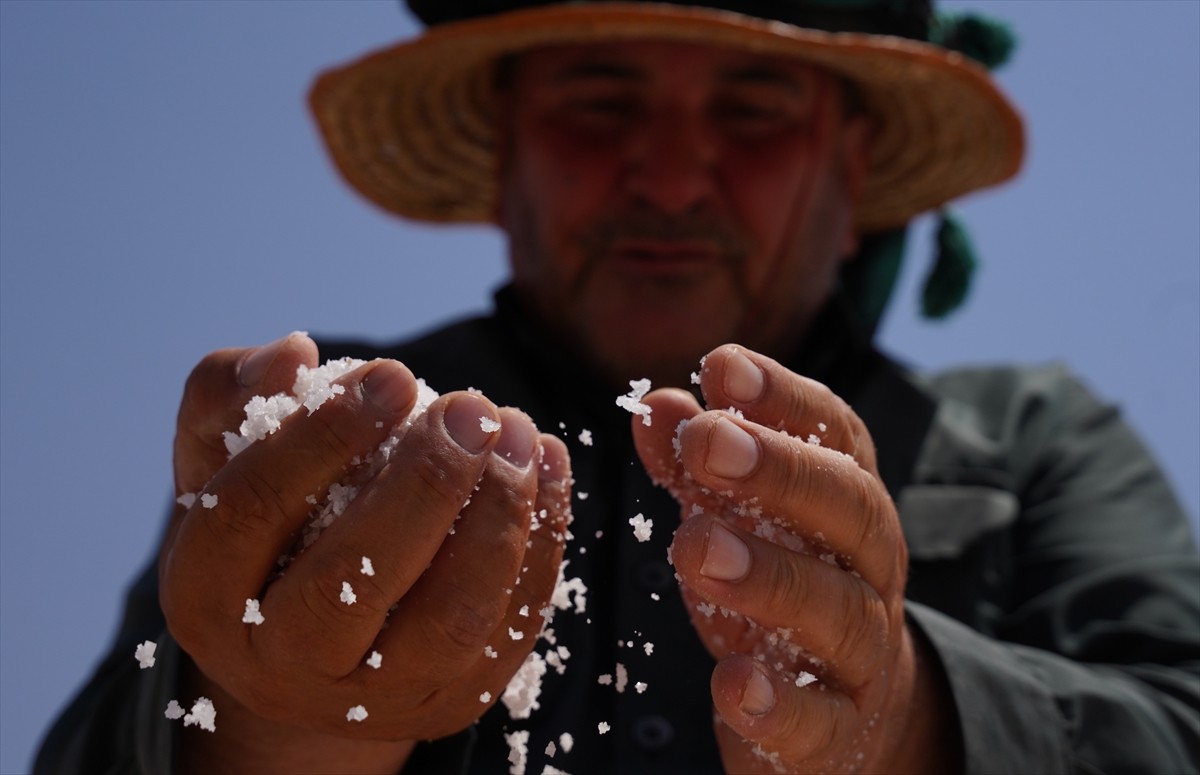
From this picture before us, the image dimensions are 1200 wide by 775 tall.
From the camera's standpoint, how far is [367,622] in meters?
0.93

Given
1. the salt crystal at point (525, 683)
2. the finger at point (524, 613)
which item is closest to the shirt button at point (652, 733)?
the salt crystal at point (525, 683)

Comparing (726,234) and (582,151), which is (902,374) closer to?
(726,234)

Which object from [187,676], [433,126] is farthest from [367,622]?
[433,126]

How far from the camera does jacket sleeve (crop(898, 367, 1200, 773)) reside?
4.54 feet

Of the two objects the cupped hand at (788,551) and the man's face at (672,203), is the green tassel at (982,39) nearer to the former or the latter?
the man's face at (672,203)

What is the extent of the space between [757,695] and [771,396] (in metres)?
0.26

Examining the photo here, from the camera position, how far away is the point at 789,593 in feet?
3.26

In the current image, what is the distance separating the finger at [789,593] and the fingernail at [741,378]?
11cm

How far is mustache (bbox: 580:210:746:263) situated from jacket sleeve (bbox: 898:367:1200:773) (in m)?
0.51

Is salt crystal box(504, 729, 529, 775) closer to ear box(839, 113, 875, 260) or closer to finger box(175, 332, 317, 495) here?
finger box(175, 332, 317, 495)

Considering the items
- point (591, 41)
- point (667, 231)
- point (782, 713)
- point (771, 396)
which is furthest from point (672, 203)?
point (782, 713)

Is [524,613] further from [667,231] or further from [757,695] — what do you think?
[667,231]

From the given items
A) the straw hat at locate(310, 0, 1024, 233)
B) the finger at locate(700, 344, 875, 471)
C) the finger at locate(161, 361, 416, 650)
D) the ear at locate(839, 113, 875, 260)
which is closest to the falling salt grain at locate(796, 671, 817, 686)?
the finger at locate(700, 344, 875, 471)

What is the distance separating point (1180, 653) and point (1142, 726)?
0.28 meters
